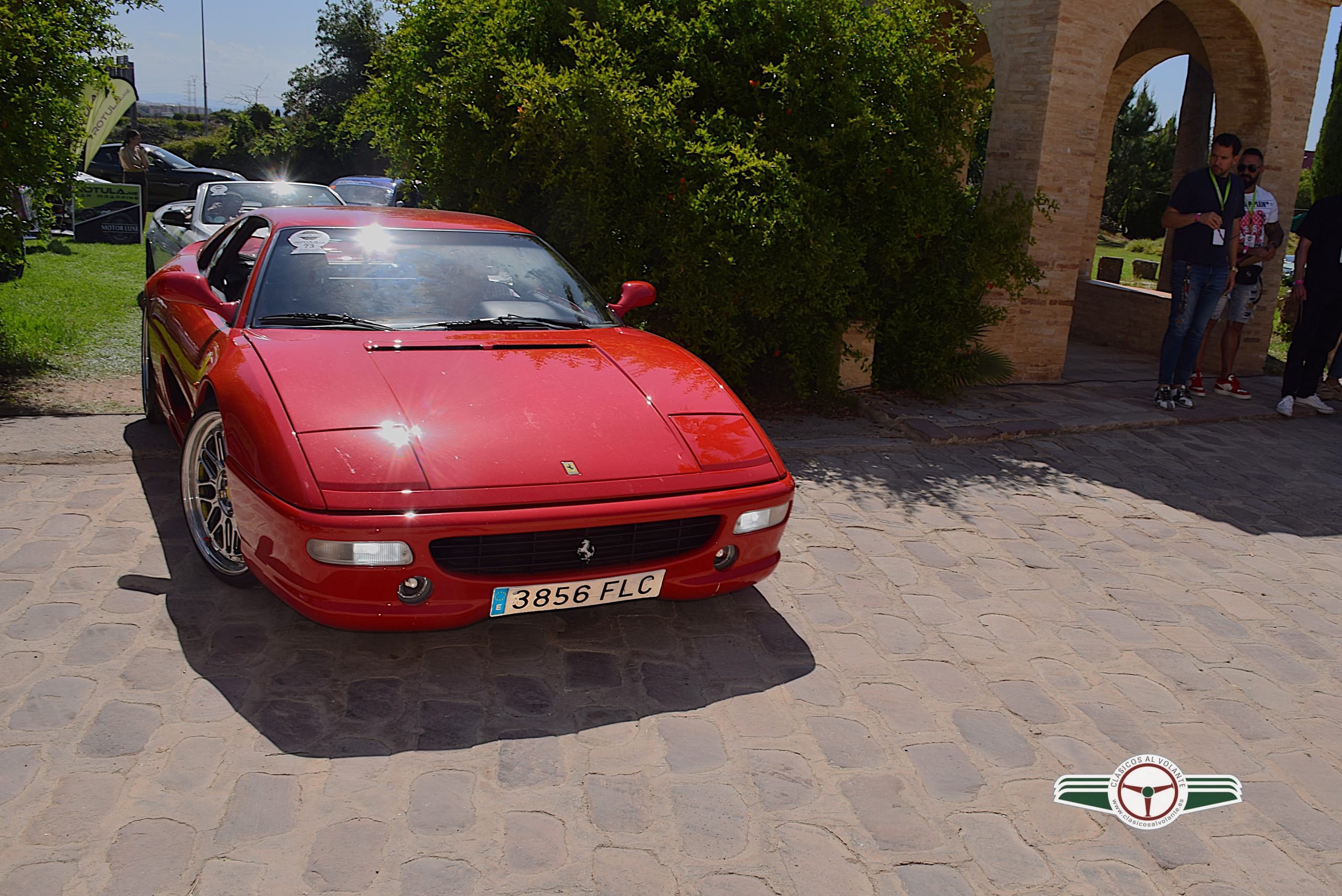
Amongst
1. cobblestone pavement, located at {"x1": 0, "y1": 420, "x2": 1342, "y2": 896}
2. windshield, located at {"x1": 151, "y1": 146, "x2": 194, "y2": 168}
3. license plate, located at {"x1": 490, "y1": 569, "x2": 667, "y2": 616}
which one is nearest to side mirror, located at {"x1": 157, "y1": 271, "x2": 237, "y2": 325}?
cobblestone pavement, located at {"x1": 0, "y1": 420, "x2": 1342, "y2": 896}

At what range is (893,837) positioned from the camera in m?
2.78

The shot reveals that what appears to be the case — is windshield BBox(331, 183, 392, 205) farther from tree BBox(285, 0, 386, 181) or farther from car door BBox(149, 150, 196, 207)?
tree BBox(285, 0, 386, 181)

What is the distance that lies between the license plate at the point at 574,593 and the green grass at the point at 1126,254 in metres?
15.6

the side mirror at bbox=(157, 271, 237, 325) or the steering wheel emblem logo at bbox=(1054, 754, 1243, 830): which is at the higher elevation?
the side mirror at bbox=(157, 271, 237, 325)

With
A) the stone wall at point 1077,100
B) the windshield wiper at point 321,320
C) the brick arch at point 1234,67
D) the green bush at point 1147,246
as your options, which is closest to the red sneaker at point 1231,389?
the stone wall at point 1077,100

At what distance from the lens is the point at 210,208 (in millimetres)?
9922

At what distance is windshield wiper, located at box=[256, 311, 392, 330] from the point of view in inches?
160

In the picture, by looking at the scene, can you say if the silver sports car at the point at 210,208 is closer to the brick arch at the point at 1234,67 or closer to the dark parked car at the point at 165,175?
the brick arch at the point at 1234,67

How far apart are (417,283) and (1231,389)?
7784mm

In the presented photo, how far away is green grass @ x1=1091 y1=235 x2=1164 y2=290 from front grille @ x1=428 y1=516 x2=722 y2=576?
1547cm

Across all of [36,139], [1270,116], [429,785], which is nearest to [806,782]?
[429,785]

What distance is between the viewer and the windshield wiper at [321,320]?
4062mm

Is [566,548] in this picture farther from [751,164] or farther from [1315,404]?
[1315,404]

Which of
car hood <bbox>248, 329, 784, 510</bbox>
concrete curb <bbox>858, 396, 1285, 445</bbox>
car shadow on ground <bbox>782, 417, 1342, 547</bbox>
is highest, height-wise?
car hood <bbox>248, 329, 784, 510</bbox>
